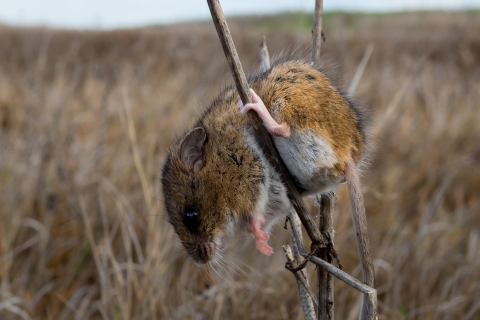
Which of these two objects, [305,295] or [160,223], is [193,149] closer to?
[305,295]

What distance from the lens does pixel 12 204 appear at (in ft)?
9.30

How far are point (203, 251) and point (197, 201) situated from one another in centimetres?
13

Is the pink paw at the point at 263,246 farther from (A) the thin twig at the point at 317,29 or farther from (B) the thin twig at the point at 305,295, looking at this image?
(A) the thin twig at the point at 317,29

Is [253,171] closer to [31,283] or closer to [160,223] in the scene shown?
[160,223]

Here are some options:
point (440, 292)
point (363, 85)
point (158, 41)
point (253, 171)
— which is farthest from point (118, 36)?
point (253, 171)

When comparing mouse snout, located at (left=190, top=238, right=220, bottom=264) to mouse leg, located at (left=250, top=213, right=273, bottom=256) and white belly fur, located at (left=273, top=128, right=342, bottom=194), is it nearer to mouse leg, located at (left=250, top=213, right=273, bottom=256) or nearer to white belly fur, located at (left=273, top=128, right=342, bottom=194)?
mouse leg, located at (left=250, top=213, right=273, bottom=256)

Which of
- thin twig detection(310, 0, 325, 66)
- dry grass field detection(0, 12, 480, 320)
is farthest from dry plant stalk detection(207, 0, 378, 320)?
dry grass field detection(0, 12, 480, 320)

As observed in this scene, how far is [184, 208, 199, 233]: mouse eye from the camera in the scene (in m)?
1.20

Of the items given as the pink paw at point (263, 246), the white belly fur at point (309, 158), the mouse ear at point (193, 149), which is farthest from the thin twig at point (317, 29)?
the pink paw at point (263, 246)

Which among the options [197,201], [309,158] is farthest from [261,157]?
[197,201]

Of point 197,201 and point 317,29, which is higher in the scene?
point 317,29

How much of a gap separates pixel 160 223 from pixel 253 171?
4.30 ft

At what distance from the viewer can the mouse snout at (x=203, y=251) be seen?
1.22m

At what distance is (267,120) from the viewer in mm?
998
